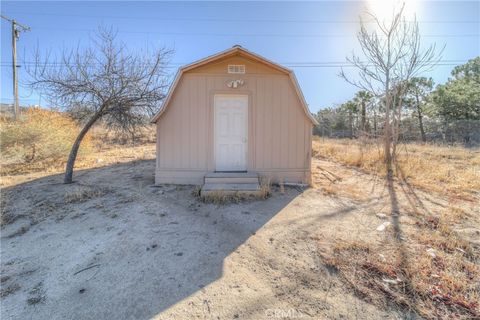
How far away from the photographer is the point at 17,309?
2.06 metres

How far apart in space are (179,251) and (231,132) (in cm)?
347

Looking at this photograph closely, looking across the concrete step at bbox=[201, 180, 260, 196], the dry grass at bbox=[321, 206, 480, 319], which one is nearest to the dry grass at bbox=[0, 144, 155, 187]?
the concrete step at bbox=[201, 180, 260, 196]

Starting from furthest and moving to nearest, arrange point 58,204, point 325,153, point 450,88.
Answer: point 450,88 < point 325,153 < point 58,204

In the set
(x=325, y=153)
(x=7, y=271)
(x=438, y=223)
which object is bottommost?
(x=7, y=271)

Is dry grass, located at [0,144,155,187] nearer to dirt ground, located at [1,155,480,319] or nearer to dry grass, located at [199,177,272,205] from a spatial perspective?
dirt ground, located at [1,155,480,319]

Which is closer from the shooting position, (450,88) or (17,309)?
(17,309)

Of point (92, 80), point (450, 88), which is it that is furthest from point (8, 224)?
→ point (450, 88)

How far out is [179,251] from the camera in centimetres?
291

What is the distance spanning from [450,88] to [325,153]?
13412 mm

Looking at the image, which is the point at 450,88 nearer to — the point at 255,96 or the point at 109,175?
the point at 255,96

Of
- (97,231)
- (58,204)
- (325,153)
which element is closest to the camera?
(97,231)

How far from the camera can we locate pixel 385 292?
217 centimetres

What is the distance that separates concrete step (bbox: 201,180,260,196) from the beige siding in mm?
816

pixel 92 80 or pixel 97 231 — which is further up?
pixel 92 80
